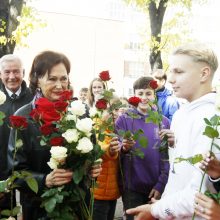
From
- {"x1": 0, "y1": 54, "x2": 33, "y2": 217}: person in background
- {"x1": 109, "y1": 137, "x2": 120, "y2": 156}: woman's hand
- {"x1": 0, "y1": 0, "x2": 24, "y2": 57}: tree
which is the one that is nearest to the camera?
{"x1": 109, "y1": 137, "x2": 120, "y2": 156}: woman's hand

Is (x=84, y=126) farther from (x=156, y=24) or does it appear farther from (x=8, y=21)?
(x=156, y=24)

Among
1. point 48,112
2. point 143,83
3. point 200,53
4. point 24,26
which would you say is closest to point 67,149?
point 48,112

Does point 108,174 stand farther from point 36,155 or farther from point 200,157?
point 200,157

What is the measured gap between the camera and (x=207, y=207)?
164cm

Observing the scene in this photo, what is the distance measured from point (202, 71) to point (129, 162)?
143 cm

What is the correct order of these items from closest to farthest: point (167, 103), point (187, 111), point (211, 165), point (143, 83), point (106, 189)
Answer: point (211, 165) < point (187, 111) < point (106, 189) < point (143, 83) < point (167, 103)

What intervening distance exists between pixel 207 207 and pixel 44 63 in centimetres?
134

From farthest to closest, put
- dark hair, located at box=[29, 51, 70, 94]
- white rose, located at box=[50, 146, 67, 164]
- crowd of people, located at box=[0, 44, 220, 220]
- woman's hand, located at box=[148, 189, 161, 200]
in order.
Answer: woman's hand, located at box=[148, 189, 161, 200]
dark hair, located at box=[29, 51, 70, 94]
crowd of people, located at box=[0, 44, 220, 220]
white rose, located at box=[50, 146, 67, 164]

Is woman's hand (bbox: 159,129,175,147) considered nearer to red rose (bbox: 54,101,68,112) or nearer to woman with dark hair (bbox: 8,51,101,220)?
woman with dark hair (bbox: 8,51,101,220)

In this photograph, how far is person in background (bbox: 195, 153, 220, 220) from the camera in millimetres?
1598

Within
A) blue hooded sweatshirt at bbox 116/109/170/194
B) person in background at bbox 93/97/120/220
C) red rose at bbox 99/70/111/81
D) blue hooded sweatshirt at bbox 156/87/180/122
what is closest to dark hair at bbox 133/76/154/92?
blue hooded sweatshirt at bbox 116/109/170/194

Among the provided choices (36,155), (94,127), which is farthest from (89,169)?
(36,155)

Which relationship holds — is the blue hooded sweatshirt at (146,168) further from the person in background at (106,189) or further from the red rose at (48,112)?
the red rose at (48,112)

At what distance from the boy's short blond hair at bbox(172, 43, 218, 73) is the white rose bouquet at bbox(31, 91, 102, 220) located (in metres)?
0.67
